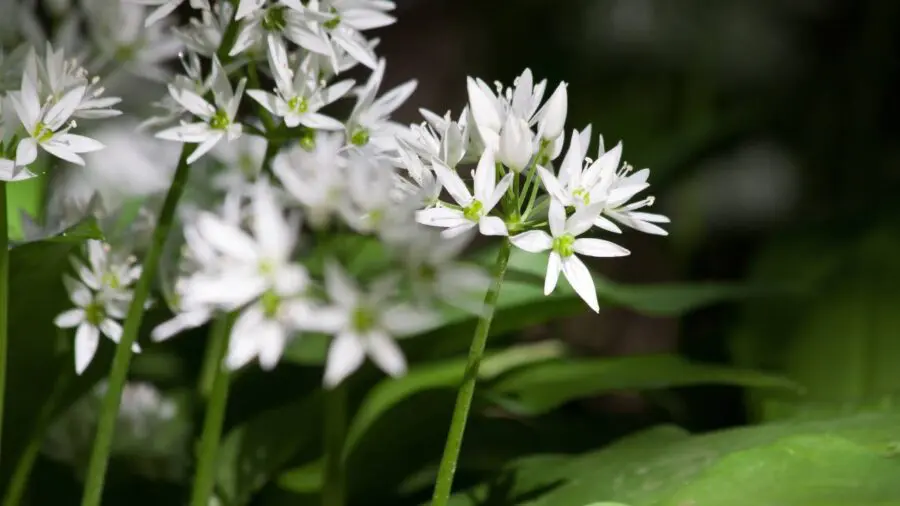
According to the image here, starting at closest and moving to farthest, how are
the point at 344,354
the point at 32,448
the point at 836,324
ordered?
the point at 344,354 → the point at 32,448 → the point at 836,324

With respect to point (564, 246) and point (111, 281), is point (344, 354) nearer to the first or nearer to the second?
point (564, 246)

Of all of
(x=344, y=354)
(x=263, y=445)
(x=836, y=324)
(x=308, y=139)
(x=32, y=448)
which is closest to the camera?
(x=344, y=354)

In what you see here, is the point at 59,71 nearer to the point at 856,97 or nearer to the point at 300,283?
the point at 300,283

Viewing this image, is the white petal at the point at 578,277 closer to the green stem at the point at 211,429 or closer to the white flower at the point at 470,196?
the white flower at the point at 470,196

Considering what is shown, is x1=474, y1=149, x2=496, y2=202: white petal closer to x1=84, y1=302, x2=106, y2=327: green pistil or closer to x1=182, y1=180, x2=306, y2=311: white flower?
x1=182, y1=180, x2=306, y2=311: white flower

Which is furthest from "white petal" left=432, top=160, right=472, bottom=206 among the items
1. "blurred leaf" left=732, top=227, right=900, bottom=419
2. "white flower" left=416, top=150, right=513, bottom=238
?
"blurred leaf" left=732, top=227, right=900, bottom=419

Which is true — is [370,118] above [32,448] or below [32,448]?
above

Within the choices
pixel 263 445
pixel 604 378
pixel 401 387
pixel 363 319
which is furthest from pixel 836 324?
pixel 363 319
